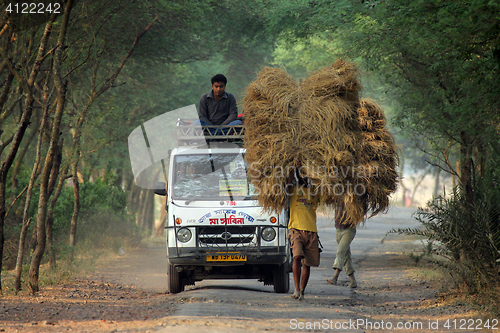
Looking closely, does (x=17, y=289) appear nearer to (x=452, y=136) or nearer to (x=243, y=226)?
(x=243, y=226)

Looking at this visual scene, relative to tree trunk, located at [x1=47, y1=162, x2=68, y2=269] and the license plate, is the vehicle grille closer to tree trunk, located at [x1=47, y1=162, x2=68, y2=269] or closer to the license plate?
the license plate

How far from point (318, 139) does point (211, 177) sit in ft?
7.70

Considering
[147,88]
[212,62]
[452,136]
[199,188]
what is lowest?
[199,188]

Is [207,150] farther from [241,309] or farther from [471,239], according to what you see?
[471,239]

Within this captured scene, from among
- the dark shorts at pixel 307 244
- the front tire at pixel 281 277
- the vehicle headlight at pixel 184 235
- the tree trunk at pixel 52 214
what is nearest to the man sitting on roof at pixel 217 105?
the vehicle headlight at pixel 184 235

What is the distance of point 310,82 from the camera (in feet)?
27.6

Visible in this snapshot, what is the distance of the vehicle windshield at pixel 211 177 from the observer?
9344 millimetres

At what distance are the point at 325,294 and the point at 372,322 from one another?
7.23ft

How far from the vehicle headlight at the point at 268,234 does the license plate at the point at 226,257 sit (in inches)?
16.9

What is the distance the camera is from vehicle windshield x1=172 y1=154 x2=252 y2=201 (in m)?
9.34

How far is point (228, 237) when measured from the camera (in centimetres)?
902

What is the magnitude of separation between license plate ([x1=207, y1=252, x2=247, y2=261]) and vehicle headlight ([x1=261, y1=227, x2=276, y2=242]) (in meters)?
0.43

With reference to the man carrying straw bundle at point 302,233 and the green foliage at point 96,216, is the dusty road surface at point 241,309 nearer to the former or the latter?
the man carrying straw bundle at point 302,233

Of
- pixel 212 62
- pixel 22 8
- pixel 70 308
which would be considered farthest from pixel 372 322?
pixel 212 62
